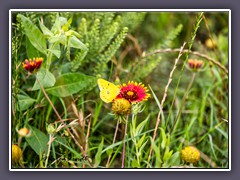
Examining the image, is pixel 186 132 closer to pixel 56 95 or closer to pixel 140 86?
pixel 140 86

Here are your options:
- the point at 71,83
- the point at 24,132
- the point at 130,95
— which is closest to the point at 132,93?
the point at 130,95

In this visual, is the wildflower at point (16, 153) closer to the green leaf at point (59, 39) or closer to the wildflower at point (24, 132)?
the wildflower at point (24, 132)

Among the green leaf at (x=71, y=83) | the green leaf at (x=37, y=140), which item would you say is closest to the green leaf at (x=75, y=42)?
the green leaf at (x=71, y=83)

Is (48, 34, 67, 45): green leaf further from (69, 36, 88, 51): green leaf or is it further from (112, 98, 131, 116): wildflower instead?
(112, 98, 131, 116): wildflower

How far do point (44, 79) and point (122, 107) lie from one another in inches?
12.0

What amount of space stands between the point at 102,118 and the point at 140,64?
0.29m

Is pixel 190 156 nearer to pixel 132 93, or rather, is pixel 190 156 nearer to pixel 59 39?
pixel 132 93

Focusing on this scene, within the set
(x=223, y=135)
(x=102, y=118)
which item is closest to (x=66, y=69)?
(x=102, y=118)

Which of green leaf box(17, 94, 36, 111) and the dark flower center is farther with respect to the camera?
green leaf box(17, 94, 36, 111)

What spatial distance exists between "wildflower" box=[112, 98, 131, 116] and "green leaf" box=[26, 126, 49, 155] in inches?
11.5

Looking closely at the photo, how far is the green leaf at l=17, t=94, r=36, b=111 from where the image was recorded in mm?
1760

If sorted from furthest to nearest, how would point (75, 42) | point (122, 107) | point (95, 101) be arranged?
point (95, 101) → point (75, 42) → point (122, 107)

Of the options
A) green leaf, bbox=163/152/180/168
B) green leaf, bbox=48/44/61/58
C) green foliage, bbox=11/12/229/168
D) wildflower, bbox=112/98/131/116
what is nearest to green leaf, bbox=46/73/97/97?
green foliage, bbox=11/12/229/168

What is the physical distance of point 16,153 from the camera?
1.67 m
